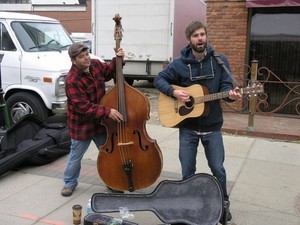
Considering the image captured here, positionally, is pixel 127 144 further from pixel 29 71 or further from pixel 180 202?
pixel 29 71

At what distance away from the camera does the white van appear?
676 cm

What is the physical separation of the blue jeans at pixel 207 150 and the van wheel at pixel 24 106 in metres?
3.77

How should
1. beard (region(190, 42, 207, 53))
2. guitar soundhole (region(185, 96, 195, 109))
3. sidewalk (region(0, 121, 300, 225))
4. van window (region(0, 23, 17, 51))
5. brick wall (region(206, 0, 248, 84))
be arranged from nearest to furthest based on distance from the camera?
1. beard (region(190, 42, 207, 53))
2. guitar soundhole (region(185, 96, 195, 109))
3. sidewalk (region(0, 121, 300, 225))
4. van window (region(0, 23, 17, 51))
5. brick wall (region(206, 0, 248, 84))

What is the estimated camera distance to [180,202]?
11.3 ft

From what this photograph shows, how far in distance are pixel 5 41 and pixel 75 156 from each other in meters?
3.78

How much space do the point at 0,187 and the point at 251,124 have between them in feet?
14.1

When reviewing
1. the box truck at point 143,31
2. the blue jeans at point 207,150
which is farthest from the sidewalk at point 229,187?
the box truck at point 143,31

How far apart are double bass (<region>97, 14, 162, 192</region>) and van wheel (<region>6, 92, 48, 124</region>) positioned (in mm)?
3164

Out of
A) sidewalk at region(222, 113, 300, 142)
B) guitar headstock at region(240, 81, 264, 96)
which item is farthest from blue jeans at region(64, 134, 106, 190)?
sidewalk at region(222, 113, 300, 142)

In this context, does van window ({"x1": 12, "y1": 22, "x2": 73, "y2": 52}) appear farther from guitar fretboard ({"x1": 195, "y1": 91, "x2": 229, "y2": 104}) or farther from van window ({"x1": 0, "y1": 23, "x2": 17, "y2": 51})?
guitar fretboard ({"x1": 195, "y1": 91, "x2": 229, "y2": 104})

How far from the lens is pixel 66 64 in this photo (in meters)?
7.01

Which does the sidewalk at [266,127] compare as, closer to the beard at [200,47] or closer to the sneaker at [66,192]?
the sneaker at [66,192]

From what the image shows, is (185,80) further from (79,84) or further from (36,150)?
(36,150)

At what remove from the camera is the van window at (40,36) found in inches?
282
